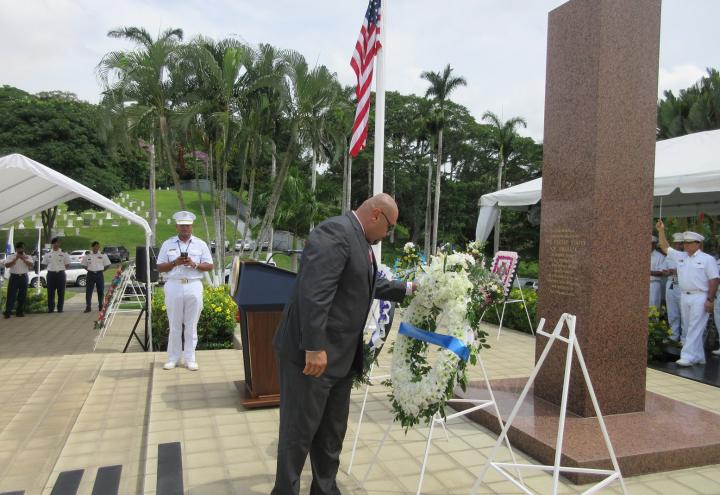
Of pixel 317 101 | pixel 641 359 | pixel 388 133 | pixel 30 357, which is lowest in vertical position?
pixel 30 357

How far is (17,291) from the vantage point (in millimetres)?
12336

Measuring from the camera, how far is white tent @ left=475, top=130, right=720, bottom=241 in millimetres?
7555

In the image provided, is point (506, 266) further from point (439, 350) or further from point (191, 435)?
point (439, 350)

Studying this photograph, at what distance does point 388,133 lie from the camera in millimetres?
45094

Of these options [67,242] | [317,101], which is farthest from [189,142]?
[67,242]

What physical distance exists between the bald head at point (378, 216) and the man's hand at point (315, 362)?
0.69m

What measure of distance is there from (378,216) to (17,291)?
12.4 m

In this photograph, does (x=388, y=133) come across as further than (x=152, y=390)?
Yes

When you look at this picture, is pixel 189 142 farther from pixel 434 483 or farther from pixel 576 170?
pixel 434 483

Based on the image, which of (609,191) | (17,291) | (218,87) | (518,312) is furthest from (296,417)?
(17,291)

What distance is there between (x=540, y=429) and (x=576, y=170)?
2.22 metres

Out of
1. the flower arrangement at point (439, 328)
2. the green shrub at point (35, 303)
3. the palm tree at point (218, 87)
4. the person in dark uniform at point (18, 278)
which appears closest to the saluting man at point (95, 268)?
the green shrub at point (35, 303)

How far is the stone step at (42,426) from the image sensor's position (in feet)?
12.9

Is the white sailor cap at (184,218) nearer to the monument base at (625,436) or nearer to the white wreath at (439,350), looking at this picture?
the monument base at (625,436)
